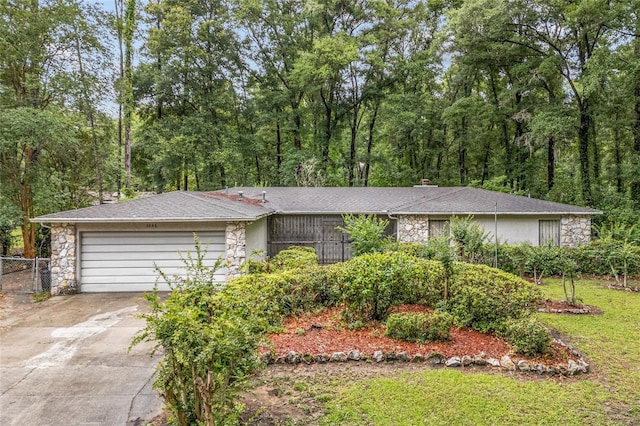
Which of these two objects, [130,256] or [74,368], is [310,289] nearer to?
[74,368]

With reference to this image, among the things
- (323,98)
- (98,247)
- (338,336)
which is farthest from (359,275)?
(323,98)

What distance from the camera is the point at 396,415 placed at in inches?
156

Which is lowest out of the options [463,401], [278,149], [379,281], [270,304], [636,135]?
[463,401]

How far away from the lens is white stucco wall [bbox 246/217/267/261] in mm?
10923

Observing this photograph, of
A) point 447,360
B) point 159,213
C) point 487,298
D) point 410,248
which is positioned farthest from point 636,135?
point 159,213

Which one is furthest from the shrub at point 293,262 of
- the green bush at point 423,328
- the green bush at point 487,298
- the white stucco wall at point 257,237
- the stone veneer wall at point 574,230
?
the stone veneer wall at point 574,230

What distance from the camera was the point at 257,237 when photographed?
1220cm

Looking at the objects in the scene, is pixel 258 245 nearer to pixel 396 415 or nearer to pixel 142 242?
pixel 142 242

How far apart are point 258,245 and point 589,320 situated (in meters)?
9.16

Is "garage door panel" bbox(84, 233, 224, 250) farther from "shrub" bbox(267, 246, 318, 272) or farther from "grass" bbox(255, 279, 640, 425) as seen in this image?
"grass" bbox(255, 279, 640, 425)

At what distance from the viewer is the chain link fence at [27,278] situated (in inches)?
384

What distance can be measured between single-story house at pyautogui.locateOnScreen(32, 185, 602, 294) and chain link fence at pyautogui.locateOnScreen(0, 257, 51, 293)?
442 millimetres

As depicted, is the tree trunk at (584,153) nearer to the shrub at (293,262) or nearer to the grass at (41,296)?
the shrub at (293,262)

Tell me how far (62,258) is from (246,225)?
16.0ft
